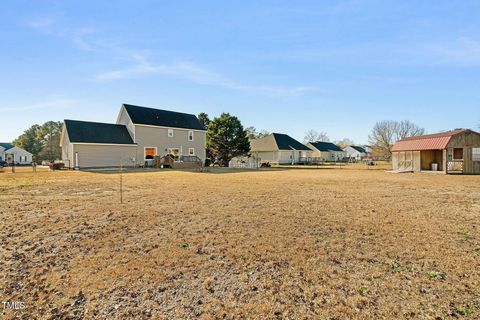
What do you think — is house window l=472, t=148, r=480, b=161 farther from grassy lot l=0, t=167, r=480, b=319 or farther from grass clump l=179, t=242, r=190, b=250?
grass clump l=179, t=242, r=190, b=250

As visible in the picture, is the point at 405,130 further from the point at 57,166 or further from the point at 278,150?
the point at 57,166

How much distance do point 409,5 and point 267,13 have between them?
6.03 meters

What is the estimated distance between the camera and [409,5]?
436 inches

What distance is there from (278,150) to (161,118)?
70.5 feet

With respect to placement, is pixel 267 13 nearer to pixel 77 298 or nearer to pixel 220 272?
pixel 220 272

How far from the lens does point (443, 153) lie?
22203 mm

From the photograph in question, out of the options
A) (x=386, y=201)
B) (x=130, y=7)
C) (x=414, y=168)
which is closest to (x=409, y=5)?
(x=386, y=201)

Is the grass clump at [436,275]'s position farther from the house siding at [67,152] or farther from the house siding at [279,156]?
the house siding at [279,156]

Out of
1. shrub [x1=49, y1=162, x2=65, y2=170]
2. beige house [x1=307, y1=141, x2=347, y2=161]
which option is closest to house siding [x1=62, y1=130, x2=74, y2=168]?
shrub [x1=49, y1=162, x2=65, y2=170]

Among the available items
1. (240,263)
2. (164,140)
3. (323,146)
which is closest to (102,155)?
(164,140)

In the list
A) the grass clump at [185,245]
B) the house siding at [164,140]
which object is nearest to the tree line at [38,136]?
the house siding at [164,140]

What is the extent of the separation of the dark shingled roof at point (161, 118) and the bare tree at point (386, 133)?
45.4m

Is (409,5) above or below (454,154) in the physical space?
above

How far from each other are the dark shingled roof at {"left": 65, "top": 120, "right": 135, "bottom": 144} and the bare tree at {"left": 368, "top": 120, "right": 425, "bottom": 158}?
2127 inches
